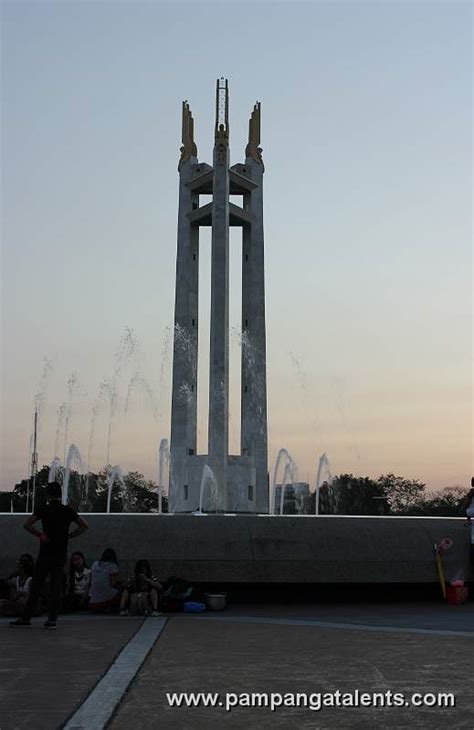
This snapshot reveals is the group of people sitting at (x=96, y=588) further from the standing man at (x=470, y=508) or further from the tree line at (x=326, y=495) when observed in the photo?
the tree line at (x=326, y=495)

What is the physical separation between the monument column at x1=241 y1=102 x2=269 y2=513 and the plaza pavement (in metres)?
28.8

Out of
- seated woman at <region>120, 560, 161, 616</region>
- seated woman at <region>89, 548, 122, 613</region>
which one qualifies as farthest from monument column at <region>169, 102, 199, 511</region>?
seated woman at <region>120, 560, 161, 616</region>

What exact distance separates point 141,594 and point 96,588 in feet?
2.38

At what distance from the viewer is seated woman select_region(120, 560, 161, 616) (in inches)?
420

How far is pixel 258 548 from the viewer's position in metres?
12.2

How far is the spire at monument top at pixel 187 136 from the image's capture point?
42344 mm

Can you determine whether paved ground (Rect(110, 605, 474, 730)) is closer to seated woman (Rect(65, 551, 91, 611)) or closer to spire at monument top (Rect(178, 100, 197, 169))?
seated woman (Rect(65, 551, 91, 611))

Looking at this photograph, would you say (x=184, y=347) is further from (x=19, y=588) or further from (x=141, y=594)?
(x=141, y=594)

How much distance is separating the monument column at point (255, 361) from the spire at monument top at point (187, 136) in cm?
Result: 425

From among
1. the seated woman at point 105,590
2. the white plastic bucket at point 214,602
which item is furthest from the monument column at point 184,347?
the seated woman at point 105,590

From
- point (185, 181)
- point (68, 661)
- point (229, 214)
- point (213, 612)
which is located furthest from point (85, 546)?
point (185, 181)

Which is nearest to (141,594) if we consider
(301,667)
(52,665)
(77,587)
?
(77,587)

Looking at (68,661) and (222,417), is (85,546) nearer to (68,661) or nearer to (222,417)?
(68,661)

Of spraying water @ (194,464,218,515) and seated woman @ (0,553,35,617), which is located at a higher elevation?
spraying water @ (194,464,218,515)
